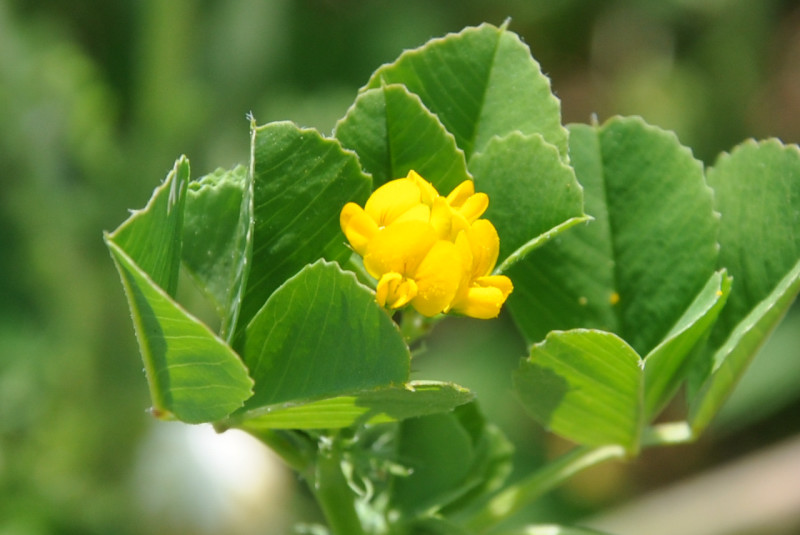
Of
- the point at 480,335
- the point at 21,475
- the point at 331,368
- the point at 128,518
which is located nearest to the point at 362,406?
the point at 331,368

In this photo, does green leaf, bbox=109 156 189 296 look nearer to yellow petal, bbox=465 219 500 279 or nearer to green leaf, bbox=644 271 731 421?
yellow petal, bbox=465 219 500 279

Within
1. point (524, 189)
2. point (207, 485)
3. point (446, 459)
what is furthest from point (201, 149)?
point (524, 189)

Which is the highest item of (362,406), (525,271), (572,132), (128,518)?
(572,132)

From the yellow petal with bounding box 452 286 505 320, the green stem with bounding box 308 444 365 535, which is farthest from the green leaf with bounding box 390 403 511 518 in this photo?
the yellow petal with bounding box 452 286 505 320

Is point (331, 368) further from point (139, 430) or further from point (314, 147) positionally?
point (139, 430)

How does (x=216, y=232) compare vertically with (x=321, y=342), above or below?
above

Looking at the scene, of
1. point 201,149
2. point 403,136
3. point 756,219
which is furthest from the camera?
point 201,149

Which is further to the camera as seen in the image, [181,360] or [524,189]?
[524,189]

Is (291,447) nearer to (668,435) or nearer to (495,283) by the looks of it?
(495,283)
